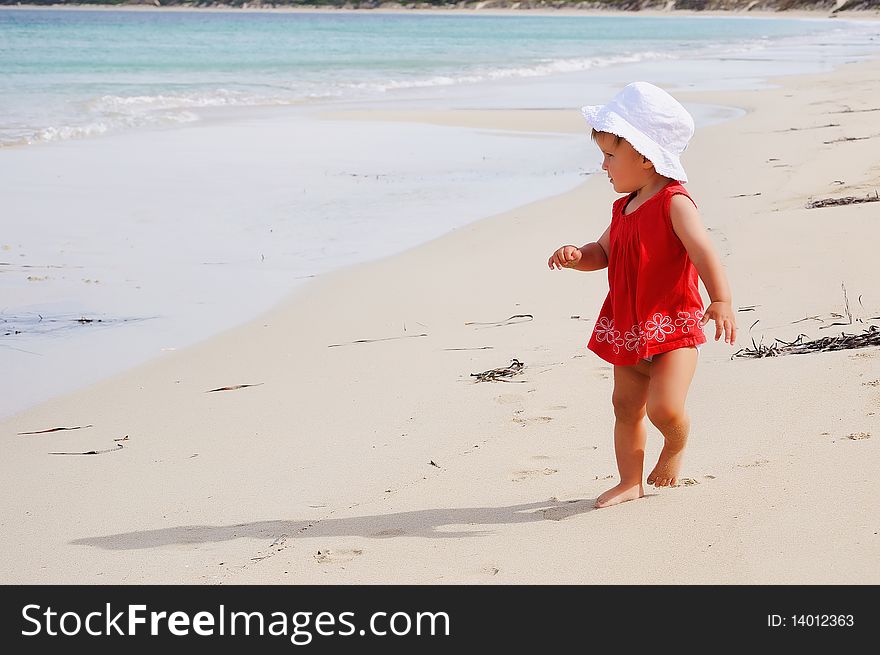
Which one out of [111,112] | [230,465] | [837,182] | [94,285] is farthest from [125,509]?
[111,112]

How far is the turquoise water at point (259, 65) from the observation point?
56.0ft

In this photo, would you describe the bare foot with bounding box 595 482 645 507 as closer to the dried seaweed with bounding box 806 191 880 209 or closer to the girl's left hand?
the girl's left hand

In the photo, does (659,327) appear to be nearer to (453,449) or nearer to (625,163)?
(625,163)

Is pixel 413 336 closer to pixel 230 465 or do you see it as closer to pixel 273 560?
pixel 230 465

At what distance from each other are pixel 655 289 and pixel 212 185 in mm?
7139

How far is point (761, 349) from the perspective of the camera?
13.7ft

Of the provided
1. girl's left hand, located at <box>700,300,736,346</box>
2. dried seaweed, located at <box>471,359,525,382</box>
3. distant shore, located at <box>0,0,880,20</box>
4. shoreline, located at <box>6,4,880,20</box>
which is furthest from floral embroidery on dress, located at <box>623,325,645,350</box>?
distant shore, located at <box>0,0,880,20</box>

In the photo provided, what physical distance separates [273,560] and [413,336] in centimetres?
235

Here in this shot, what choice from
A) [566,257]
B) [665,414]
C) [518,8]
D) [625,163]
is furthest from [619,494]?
[518,8]

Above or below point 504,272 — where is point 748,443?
below

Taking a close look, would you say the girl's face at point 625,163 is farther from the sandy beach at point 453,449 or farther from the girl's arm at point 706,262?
the sandy beach at point 453,449

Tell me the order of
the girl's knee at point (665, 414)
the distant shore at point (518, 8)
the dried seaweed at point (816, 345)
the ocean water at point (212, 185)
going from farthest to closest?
the distant shore at point (518, 8)
the ocean water at point (212, 185)
the dried seaweed at point (816, 345)
the girl's knee at point (665, 414)

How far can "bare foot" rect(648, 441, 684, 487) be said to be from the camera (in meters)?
2.99

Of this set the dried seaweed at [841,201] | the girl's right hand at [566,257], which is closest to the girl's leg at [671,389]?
the girl's right hand at [566,257]
